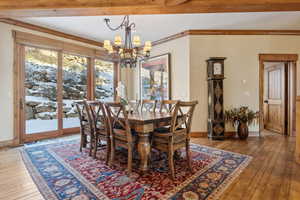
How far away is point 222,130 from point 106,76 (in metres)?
3.85

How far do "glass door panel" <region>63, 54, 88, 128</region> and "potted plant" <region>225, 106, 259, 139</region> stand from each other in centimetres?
409

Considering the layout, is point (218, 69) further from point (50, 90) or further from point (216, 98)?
point (50, 90)

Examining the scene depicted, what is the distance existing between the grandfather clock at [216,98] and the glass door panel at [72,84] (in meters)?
3.59

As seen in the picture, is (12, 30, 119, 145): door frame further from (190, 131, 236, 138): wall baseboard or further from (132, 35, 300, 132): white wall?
(190, 131, 236, 138): wall baseboard

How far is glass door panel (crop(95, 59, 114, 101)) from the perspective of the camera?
524cm

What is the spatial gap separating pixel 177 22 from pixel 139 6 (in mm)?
1710

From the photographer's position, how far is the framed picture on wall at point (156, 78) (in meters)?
4.82

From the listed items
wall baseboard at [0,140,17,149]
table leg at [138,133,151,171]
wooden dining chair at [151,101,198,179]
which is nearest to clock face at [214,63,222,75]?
wooden dining chair at [151,101,198,179]

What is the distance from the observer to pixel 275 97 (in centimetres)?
486

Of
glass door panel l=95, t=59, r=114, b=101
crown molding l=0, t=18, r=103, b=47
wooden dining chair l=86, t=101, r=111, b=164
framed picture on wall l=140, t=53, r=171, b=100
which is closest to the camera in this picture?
wooden dining chair l=86, t=101, r=111, b=164

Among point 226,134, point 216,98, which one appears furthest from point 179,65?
point 226,134

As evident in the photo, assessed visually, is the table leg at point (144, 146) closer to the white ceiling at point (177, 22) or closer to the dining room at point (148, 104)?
the dining room at point (148, 104)

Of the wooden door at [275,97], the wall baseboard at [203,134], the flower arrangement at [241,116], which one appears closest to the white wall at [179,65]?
the wall baseboard at [203,134]

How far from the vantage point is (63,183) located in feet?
6.63
